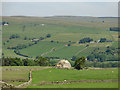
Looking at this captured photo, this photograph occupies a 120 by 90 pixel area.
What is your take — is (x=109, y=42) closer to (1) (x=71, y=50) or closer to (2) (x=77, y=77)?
(1) (x=71, y=50)

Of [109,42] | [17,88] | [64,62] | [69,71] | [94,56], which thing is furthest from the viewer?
[109,42]

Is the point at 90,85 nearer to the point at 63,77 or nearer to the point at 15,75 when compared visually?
the point at 63,77

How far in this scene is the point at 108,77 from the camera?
56469 millimetres

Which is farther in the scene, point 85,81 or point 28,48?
point 28,48

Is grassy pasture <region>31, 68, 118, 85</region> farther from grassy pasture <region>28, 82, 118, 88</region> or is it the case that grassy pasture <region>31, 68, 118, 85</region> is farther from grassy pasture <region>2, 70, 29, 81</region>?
grassy pasture <region>28, 82, 118, 88</region>

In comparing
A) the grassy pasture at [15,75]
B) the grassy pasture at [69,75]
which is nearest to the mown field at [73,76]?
the grassy pasture at [69,75]

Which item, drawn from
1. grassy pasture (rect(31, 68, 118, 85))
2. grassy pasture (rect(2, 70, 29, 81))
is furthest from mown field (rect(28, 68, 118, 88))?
grassy pasture (rect(2, 70, 29, 81))

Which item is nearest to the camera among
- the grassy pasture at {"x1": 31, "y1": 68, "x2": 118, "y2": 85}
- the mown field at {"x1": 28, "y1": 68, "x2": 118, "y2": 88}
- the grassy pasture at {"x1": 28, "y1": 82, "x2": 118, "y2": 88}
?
the grassy pasture at {"x1": 28, "y1": 82, "x2": 118, "y2": 88}

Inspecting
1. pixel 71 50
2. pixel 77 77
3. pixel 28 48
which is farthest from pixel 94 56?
pixel 77 77

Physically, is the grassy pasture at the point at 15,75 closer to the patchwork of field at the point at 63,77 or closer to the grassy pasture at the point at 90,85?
the patchwork of field at the point at 63,77

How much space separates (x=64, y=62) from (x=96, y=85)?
19.8m

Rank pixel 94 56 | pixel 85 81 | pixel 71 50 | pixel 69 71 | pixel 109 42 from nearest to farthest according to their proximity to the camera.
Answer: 1. pixel 85 81
2. pixel 69 71
3. pixel 94 56
4. pixel 71 50
5. pixel 109 42

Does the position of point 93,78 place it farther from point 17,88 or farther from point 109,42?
point 109,42

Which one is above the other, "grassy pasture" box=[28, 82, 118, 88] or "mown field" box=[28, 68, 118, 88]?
"mown field" box=[28, 68, 118, 88]
